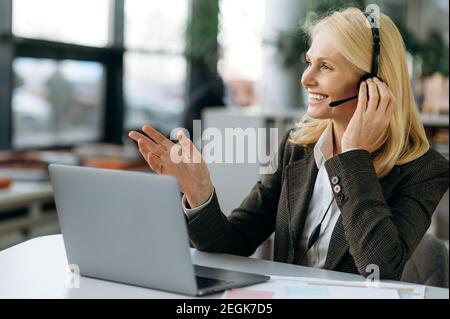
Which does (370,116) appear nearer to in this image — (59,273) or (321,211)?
(321,211)

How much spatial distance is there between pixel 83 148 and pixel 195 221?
254cm

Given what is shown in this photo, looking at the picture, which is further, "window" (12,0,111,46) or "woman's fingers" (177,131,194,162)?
"window" (12,0,111,46)

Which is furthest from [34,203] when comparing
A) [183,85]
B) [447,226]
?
[183,85]

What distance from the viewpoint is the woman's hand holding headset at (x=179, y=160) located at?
1552mm

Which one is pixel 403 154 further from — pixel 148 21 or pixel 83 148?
pixel 148 21

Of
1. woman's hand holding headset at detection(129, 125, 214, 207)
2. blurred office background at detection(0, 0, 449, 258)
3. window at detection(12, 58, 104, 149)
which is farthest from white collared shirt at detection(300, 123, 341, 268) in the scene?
window at detection(12, 58, 104, 149)

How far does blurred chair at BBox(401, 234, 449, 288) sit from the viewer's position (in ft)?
6.13

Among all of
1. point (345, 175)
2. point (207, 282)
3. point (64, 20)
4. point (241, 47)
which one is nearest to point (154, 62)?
point (241, 47)

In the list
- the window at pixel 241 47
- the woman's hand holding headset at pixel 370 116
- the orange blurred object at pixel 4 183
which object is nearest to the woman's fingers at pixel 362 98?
the woman's hand holding headset at pixel 370 116

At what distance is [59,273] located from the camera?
1450 mm

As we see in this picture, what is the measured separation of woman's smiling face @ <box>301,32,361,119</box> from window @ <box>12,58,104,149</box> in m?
2.42

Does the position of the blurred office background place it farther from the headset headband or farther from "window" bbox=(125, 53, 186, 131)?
the headset headband

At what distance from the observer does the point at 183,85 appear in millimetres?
5234

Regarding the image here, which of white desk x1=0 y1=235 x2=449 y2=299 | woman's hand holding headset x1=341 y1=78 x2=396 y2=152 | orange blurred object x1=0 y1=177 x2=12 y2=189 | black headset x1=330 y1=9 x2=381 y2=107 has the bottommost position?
orange blurred object x1=0 y1=177 x2=12 y2=189
